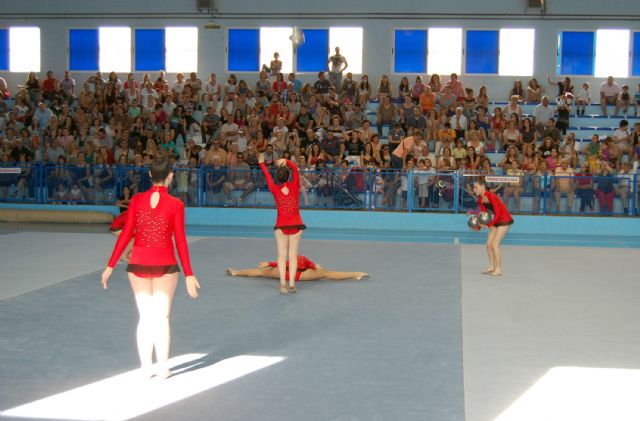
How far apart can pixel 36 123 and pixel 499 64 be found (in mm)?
16469

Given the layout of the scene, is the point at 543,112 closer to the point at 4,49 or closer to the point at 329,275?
the point at 329,275

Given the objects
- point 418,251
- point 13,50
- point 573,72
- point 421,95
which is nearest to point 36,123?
point 13,50

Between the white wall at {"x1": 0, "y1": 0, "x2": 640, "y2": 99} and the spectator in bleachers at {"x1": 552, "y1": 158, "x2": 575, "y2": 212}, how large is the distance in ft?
30.4

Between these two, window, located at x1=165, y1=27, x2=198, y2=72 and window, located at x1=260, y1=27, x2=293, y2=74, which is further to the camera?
window, located at x1=165, y1=27, x2=198, y2=72

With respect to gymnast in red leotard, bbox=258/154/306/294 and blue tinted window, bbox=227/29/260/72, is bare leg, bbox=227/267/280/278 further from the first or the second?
blue tinted window, bbox=227/29/260/72

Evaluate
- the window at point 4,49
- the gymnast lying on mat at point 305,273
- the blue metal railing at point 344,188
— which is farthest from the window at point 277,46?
the gymnast lying on mat at point 305,273

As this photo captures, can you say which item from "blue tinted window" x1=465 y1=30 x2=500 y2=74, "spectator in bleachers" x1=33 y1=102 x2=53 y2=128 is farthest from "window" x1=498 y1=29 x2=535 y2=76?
"spectator in bleachers" x1=33 y1=102 x2=53 y2=128

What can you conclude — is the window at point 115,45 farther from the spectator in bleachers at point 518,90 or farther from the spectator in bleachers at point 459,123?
the spectator in bleachers at point 518,90

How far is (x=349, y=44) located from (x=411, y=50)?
232 centimetres

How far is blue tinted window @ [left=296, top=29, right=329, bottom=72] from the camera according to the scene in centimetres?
2886

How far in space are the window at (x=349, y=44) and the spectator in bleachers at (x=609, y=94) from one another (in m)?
8.65

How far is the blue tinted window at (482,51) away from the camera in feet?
92.4

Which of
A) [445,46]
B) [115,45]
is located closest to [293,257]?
[445,46]

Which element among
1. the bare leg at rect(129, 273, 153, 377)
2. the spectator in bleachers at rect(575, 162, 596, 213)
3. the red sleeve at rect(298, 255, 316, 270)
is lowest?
the red sleeve at rect(298, 255, 316, 270)
